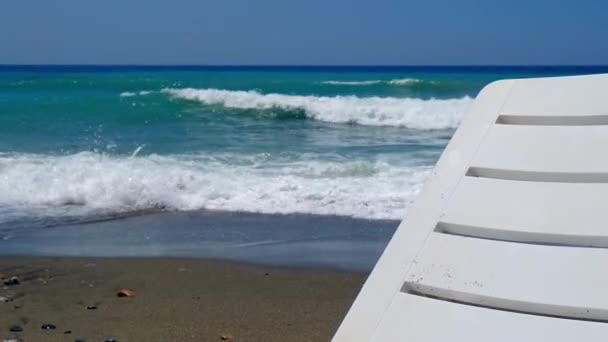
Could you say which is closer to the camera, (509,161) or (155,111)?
(509,161)

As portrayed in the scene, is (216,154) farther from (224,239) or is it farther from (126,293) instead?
(126,293)

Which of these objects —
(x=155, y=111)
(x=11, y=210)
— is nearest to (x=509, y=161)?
Answer: (x=11, y=210)

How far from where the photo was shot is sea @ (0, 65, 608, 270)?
7086 millimetres

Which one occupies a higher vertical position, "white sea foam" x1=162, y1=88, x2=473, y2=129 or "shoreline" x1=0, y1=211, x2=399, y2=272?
"white sea foam" x1=162, y1=88, x2=473, y2=129

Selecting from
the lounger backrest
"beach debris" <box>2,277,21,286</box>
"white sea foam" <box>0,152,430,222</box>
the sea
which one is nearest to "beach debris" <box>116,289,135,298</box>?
"beach debris" <box>2,277,21,286</box>

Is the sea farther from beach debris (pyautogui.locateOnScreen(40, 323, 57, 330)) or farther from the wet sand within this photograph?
beach debris (pyautogui.locateOnScreen(40, 323, 57, 330))

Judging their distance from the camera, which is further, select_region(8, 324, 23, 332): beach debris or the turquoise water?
the turquoise water

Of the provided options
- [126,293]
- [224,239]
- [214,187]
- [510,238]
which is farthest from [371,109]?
[510,238]

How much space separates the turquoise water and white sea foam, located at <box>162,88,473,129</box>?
4 centimetres

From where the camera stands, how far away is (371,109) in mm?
17484

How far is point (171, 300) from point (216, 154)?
6.47m

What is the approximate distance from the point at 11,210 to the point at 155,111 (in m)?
11.9

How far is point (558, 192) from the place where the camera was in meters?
Answer: 1.40

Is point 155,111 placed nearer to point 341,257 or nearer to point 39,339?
point 341,257
